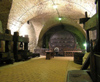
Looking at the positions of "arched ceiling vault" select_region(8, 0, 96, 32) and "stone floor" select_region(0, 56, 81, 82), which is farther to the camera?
"arched ceiling vault" select_region(8, 0, 96, 32)

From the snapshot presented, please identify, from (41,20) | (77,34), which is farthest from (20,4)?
(77,34)

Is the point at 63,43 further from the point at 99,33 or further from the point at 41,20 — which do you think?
the point at 99,33

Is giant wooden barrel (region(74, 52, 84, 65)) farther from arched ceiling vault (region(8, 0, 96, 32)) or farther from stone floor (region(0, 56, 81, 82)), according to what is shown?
arched ceiling vault (region(8, 0, 96, 32))

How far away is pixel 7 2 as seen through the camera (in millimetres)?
7812

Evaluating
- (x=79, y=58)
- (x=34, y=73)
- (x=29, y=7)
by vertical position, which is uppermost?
(x=29, y=7)

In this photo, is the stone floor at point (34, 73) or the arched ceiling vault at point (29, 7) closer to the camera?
the stone floor at point (34, 73)

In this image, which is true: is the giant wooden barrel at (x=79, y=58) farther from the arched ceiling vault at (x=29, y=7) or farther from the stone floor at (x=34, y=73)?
the arched ceiling vault at (x=29, y=7)

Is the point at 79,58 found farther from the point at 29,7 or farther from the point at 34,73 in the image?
the point at 29,7

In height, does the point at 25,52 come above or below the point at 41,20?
below

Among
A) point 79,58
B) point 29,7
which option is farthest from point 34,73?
point 29,7

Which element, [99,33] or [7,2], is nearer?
[99,33]

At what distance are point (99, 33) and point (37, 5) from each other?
751 centimetres

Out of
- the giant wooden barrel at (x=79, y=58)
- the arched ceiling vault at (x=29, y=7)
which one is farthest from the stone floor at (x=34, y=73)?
the arched ceiling vault at (x=29, y=7)

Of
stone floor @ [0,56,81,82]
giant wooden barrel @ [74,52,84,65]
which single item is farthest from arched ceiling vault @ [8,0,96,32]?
stone floor @ [0,56,81,82]
